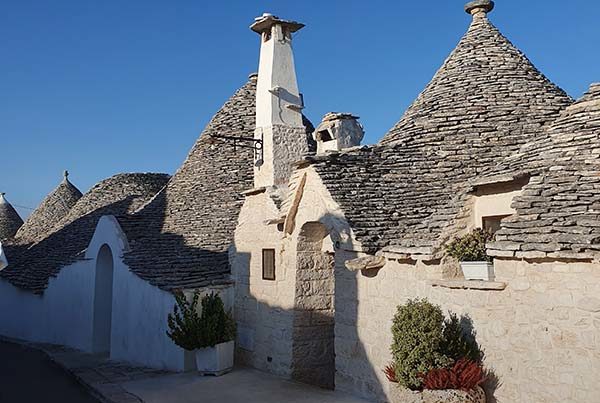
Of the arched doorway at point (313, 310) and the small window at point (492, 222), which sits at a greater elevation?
the small window at point (492, 222)

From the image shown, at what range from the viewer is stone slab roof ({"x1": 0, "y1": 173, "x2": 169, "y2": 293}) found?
2005cm

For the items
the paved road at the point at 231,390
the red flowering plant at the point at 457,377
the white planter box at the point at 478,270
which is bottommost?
the paved road at the point at 231,390

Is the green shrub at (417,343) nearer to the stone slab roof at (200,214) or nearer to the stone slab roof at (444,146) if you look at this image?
the stone slab roof at (444,146)

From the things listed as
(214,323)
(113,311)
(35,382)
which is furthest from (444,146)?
(35,382)

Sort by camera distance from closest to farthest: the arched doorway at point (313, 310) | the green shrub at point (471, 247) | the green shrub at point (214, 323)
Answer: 1. the green shrub at point (471, 247)
2. the arched doorway at point (313, 310)
3. the green shrub at point (214, 323)

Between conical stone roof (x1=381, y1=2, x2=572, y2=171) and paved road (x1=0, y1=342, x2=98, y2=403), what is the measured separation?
735cm

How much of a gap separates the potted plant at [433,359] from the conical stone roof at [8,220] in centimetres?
2930

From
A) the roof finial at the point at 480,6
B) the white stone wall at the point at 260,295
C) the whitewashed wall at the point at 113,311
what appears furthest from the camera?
the roof finial at the point at 480,6

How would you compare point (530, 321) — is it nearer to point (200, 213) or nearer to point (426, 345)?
point (426, 345)

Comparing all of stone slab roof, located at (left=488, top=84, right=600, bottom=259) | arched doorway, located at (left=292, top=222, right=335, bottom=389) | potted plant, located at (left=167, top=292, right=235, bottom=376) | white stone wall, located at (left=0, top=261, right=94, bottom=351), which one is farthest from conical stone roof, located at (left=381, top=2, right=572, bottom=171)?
white stone wall, located at (left=0, top=261, right=94, bottom=351)

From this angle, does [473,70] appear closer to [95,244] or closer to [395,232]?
[395,232]

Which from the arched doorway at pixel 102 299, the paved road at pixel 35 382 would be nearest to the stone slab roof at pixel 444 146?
the paved road at pixel 35 382

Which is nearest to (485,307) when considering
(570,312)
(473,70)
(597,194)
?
(570,312)

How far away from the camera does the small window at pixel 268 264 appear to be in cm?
1135
